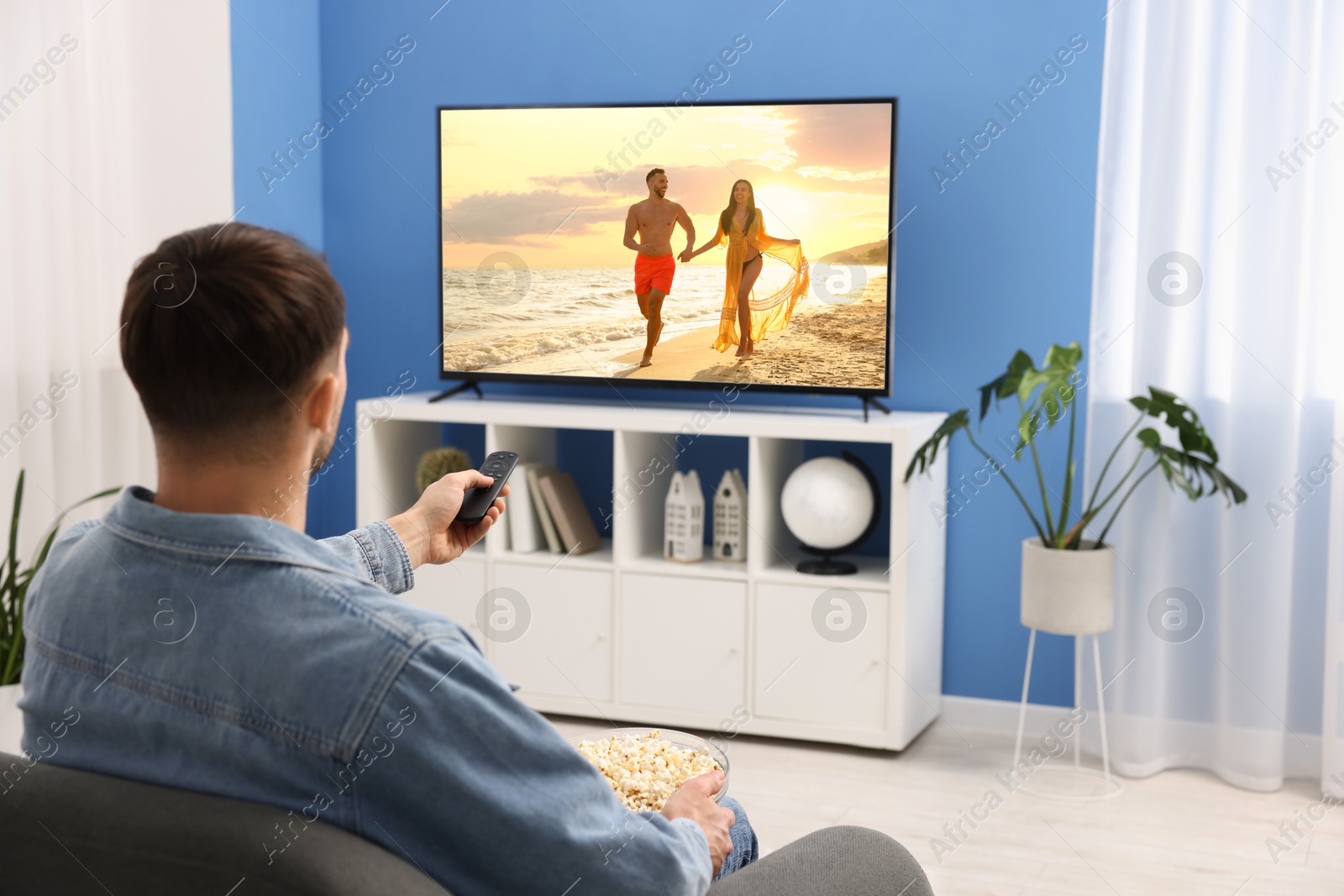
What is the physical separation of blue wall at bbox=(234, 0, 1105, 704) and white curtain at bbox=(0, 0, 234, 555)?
0.23 metres

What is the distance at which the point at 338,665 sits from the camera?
32.1 inches

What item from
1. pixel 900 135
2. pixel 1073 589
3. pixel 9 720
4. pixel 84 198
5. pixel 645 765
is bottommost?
pixel 9 720

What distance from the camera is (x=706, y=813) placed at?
1122 millimetres

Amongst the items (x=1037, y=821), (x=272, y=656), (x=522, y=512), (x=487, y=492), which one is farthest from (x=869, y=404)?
(x=272, y=656)

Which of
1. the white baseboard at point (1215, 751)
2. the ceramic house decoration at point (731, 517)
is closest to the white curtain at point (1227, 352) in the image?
the white baseboard at point (1215, 751)

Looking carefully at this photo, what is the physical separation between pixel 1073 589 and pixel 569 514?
1337 millimetres

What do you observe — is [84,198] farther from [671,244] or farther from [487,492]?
[487,492]

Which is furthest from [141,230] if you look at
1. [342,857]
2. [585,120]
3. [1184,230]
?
[342,857]

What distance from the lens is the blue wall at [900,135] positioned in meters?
3.14

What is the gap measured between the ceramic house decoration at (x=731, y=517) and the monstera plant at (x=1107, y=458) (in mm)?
481

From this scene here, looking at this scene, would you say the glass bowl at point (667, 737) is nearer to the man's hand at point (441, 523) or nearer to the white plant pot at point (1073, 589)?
the man's hand at point (441, 523)

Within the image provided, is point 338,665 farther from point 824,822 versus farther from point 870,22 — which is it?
point 870,22

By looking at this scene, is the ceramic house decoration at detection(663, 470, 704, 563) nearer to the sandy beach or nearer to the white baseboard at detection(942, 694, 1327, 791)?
the sandy beach

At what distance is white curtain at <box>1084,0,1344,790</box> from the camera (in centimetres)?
281
